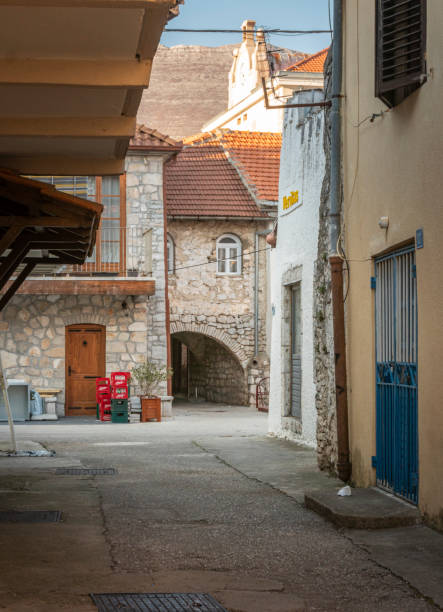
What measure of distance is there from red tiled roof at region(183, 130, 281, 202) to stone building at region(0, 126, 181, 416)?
5.02 m

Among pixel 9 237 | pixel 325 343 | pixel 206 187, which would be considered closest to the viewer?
pixel 9 237

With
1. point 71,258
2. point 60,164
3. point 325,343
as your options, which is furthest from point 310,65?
point 60,164

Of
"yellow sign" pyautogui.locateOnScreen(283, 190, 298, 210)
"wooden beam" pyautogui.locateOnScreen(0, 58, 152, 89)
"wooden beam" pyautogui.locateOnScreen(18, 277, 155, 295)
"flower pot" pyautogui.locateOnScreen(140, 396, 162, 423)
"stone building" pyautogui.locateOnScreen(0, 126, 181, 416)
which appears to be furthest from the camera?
"stone building" pyautogui.locateOnScreen(0, 126, 181, 416)

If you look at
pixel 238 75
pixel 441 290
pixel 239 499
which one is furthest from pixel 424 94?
pixel 238 75

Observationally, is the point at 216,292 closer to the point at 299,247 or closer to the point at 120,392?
the point at 120,392

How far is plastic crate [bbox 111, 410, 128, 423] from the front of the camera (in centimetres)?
2111

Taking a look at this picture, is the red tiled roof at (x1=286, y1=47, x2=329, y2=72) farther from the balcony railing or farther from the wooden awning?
the wooden awning

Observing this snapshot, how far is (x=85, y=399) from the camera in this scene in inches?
903

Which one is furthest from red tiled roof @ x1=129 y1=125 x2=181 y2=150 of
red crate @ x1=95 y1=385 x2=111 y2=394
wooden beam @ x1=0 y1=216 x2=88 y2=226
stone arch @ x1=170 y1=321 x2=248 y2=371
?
wooden beam @ x1=0 y1=216 x2=88 y2=226

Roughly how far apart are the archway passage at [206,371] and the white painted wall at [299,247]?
39.2 feet

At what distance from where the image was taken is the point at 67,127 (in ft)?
25.8

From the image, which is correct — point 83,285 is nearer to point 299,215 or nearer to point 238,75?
point 299,215

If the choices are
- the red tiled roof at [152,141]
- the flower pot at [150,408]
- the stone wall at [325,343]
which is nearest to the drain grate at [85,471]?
the stone wall at [325,343]

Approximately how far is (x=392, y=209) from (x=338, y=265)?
1588 mm
